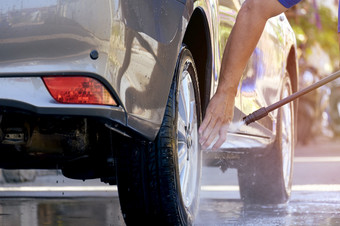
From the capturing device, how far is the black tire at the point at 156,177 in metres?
3.46

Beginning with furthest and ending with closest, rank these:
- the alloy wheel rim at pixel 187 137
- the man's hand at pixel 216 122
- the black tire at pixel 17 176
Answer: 1. the black tire at pixel 17 176
2. the man's hand at pixel 216 122
3. the alloy wheel rim at pixel 187 137

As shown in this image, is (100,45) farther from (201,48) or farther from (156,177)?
(201,48)

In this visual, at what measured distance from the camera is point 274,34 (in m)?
5.50

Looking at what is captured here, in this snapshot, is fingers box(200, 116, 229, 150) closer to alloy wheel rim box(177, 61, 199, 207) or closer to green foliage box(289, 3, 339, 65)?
alloy wheel rim box(177, 61, 199, 207)

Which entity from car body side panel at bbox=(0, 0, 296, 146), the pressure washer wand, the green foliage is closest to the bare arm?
the pressure washer wand

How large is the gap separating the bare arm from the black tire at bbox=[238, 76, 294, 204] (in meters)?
1.85

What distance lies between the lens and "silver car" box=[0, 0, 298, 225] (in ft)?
9.88

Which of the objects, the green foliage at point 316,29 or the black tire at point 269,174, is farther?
the green foliage at point 316,29

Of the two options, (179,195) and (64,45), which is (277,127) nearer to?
(179,195)

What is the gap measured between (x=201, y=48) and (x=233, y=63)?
17 cm

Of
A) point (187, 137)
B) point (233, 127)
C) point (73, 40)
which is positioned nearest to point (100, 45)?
point (73, 40)

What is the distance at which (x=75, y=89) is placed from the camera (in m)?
3.02

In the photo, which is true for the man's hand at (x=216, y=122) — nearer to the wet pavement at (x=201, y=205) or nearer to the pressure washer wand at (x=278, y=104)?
the pressure washer wand at (x=278, y=104)

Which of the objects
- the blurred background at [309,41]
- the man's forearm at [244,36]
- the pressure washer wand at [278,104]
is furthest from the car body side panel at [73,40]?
the blurred background at [309,41]
